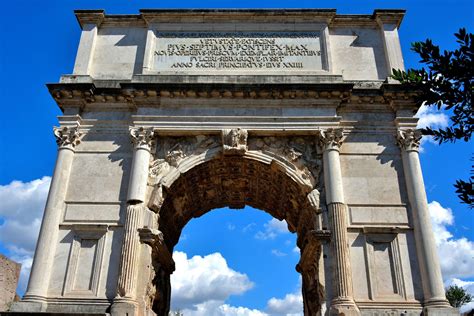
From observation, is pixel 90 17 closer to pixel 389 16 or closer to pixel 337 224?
pixel 389 16

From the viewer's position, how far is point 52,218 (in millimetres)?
12766

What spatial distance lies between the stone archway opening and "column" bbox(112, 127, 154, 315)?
1.41ft

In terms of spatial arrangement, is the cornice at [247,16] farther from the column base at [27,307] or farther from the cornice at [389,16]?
the column base at [27,307]

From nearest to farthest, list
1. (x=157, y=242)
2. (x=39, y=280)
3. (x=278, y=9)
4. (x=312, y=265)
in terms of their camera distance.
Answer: (x=39, y=280), (x=157, y=242), (x=312, y=265), (x=278, y=9)

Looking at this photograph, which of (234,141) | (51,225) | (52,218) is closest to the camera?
(51,225)

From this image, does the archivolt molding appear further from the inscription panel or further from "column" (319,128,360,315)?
the inscription panel

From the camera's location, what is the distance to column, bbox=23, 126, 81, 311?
12.0 m

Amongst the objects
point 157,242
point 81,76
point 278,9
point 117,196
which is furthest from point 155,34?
point 157,242

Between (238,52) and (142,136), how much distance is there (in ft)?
14.8

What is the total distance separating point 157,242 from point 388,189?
6763mm

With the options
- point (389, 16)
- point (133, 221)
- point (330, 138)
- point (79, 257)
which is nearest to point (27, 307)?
point (79, 257)

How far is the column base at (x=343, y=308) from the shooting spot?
11.2 metres

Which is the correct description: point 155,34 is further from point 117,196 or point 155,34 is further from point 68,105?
point 117,196

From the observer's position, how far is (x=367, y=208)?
510 inches
